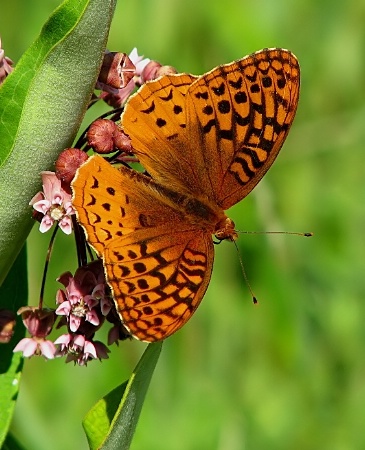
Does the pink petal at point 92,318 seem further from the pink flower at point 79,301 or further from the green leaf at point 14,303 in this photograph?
the green leaf at point 14,303

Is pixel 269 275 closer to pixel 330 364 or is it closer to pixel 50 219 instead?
pixel 330 364

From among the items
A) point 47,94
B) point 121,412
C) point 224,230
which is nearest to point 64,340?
point 121,412

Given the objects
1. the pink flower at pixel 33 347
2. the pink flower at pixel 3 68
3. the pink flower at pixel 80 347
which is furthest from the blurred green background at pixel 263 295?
the pink flower at pixel 3 68

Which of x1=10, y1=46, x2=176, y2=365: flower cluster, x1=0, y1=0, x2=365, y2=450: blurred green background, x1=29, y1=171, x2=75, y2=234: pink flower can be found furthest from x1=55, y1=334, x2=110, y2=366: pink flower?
x1=0, y1=0, x2=365, y2=450: blurred green background

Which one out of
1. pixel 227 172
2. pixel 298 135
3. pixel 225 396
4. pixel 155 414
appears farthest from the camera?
pixel 298 135

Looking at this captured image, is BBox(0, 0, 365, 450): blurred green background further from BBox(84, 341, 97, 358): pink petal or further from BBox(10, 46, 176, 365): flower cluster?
BBox(84, 341, 97, 358): pink petal

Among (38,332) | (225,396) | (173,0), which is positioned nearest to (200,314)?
(225,396)

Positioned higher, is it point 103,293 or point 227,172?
point 227,172
